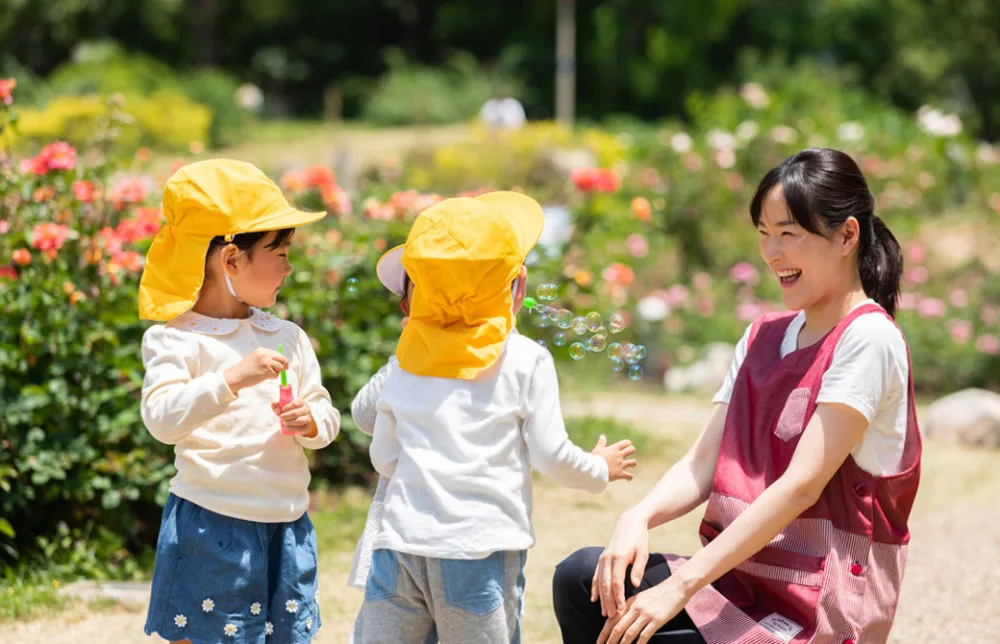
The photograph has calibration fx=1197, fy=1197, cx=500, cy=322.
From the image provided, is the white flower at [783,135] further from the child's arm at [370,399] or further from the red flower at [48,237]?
the child's arm at [370,399]

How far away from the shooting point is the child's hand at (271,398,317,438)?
8.22ft

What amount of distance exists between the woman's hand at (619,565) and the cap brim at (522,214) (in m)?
0.59

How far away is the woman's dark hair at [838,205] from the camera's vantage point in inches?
93.0

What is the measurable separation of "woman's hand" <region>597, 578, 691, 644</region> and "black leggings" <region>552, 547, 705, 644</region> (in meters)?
0.10

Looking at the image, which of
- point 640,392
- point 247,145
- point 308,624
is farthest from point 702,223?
point 247,145

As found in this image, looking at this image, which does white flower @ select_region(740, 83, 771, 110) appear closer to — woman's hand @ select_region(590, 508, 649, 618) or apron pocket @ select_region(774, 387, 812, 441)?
apron pocket @ select_region(774, 387, 812, 441)

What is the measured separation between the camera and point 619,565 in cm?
232

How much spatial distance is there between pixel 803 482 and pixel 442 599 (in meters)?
0.72

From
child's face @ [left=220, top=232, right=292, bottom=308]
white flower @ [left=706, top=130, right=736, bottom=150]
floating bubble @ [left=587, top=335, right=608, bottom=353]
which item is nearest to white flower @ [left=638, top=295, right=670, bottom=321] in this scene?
white flower @ [left=706, top=130, right=736, bottom=150]

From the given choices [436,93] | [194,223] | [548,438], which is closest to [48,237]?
[194,223]

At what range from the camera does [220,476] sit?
257cm

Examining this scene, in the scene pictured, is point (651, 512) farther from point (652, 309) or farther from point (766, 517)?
point (652, 309)

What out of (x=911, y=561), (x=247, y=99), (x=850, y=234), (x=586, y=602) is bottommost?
(x=247, y=99)

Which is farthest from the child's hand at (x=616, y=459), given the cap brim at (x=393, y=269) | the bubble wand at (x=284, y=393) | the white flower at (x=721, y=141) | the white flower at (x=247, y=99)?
the white flower at (x=247, y=99)
